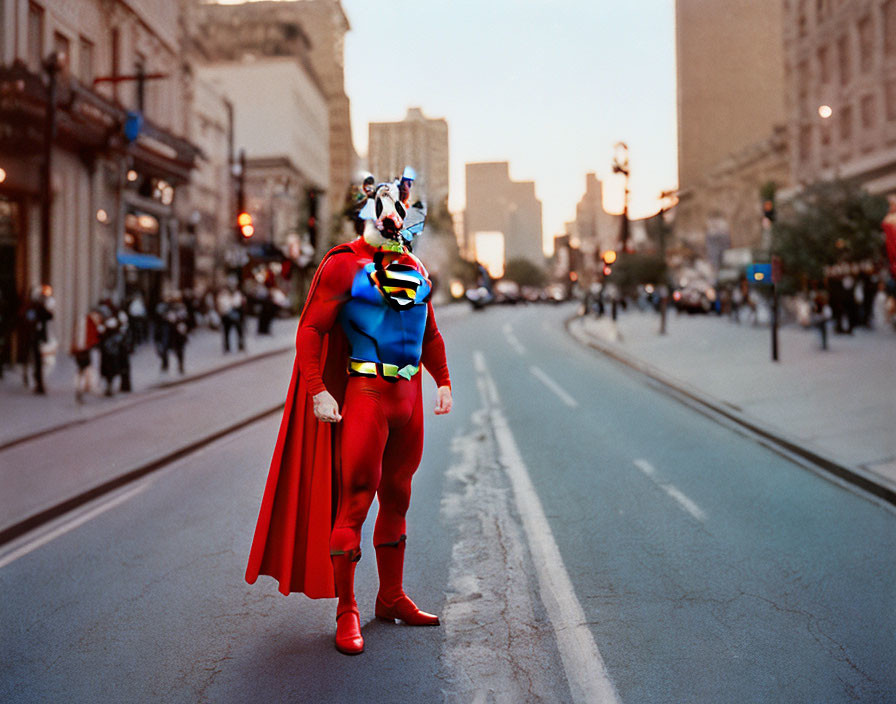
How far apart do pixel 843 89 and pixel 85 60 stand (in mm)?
35359

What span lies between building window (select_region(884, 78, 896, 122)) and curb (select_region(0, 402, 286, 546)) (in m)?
35.9

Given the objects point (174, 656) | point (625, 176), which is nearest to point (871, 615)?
point (174, 656)

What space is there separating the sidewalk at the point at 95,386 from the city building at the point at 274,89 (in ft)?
72.9

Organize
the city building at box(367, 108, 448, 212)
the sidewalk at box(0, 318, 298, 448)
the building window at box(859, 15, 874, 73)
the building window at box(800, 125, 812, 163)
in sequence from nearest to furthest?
the city building at box(367, 108, 448, 212) → the sidewalk at box(0, 318, 298, 448) → the building window at box(859, 15, 874, 73) → the building window at box(800, 125, 812, 163)

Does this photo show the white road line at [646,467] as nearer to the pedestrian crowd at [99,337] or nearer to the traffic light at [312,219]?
the pedestrian crowd at [99,337]

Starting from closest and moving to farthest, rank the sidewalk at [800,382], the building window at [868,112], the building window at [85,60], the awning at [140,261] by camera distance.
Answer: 1. the sidewalk at [800,382]
2. the building window at [85,60]
3. the awning at [140,261]
4. the building window at [868,112]

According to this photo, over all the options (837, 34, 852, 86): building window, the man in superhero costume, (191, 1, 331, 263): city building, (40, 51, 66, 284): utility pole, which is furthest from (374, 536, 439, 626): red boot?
(191, 1, 331, 263): city building

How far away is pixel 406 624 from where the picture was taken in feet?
13.2

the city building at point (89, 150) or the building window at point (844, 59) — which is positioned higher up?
the building window at point (844, 59)

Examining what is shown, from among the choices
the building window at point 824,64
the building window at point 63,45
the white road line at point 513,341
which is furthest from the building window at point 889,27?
the building window at point 63,45

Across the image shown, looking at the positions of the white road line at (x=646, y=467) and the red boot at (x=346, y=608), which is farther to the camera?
the white road line at (x=646, y=467)

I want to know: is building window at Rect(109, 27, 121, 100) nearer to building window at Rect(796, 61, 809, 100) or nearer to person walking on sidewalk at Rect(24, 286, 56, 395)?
person walking on sidewalk at Rect(24, 286, 56, 395)

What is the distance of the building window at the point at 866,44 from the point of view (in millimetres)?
37969

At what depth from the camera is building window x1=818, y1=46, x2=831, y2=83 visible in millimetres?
42581
